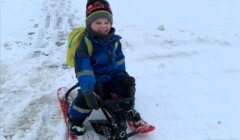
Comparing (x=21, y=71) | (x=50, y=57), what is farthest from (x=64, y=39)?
(x=21, y=71)

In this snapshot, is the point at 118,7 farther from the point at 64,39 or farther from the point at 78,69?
the point at 78,69

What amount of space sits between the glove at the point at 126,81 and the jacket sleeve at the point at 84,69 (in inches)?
15.3

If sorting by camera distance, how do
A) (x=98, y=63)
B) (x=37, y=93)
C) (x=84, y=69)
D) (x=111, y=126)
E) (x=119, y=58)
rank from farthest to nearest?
(x=37, y=93) → (x=119, y=58) → (x=98, y=63) → (x=111, y=126) → (x=84, y=69)

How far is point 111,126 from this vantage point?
12.3 feet

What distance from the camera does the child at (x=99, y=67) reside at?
369cm

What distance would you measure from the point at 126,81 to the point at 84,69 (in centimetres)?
50

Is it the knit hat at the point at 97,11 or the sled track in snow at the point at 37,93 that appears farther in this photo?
the sled track in snow at the point at 37,93

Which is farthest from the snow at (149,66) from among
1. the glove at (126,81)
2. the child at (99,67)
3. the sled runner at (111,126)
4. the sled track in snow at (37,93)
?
the glove at (126,81)

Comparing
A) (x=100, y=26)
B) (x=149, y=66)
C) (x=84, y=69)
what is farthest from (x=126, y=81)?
(x=149, y=66)

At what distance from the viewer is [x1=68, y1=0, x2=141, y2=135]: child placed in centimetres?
369

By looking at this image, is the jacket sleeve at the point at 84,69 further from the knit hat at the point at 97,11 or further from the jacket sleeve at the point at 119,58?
the jacket sleeve at the point at 119,58

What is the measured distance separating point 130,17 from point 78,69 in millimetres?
4050

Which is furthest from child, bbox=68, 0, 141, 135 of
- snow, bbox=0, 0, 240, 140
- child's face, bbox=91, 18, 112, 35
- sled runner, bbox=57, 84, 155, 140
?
snow, bbox=0, 0, 240, 140

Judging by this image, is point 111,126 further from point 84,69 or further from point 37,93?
point 37,93
